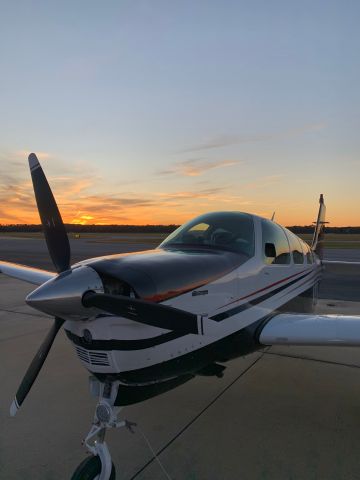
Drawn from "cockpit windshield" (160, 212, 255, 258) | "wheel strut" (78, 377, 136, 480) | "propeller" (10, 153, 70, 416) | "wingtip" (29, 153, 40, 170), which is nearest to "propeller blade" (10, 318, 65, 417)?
"propeller" (10, 153, 70, 416)

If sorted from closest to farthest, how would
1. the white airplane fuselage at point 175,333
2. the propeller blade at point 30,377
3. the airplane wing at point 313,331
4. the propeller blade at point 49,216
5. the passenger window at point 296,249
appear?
the white airplane fuselage at point 175,333, the propeller blade at point 30,377, the propeller blade at point 49,216, the airplane wing at point 313,331, the passenger window at point 296,249

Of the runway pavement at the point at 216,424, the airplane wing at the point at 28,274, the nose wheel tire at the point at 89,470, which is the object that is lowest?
the runway pavement at the point at 216,424

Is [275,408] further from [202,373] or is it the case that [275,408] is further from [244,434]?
[202,373]

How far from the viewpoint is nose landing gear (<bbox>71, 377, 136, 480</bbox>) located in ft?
9.32

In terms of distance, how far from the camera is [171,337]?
10.3ft

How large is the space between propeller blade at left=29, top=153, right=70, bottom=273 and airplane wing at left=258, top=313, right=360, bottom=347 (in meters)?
2.30

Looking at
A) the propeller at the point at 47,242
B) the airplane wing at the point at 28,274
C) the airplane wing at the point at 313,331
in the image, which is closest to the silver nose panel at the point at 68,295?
the propeller at the point at 47,242

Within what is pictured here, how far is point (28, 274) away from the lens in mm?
6770

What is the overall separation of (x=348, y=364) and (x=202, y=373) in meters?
3.09

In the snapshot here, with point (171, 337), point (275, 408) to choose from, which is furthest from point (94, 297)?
point (275, 408)

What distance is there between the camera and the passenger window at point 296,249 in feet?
18.4

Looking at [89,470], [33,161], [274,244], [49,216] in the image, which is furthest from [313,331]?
[33,161]

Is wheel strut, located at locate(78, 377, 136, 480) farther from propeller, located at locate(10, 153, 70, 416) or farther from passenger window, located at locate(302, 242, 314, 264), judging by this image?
passenger window, located at locate(302, 242, 314, 264)

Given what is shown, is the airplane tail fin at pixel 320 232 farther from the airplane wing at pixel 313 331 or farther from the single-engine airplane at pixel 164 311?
the airplane wing at pixel 313 331
